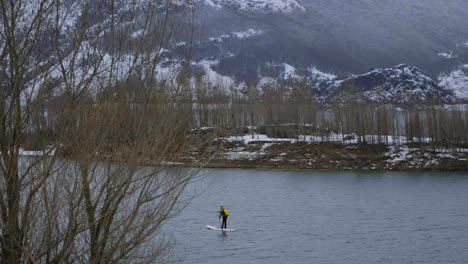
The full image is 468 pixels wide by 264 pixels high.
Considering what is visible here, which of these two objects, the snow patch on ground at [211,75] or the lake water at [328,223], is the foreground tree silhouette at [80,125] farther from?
the lake water at [328,223]

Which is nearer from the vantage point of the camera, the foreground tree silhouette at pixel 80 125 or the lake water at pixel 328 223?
the foreground tree silhouette at pixel 80 125

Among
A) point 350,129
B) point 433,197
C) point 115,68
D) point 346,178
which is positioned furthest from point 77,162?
point 350,129

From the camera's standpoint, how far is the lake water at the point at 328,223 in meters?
25.1

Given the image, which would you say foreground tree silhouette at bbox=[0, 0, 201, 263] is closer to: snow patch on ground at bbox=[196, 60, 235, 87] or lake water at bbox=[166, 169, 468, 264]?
snow patch on ground at bbox=[196, 60, 235, 87]

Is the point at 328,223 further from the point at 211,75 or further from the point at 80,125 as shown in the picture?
the point at 211,75

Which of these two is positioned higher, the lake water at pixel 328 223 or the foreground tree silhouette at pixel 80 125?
the foreground tree silhouette at pixel 80 125

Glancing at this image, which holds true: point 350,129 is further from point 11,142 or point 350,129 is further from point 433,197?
Answer: point 11,142

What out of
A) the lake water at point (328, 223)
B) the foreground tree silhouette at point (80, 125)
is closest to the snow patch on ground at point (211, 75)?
the foreground tree silhouette at point (80, 125)

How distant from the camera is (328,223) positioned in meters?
32.5

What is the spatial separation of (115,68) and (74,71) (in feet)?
1.76

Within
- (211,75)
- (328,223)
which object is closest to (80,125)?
(328,223)

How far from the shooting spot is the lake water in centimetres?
2509

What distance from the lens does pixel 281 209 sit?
37062 millimetres

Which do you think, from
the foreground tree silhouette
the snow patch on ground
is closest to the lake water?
the snow patch on ground
